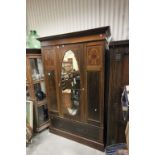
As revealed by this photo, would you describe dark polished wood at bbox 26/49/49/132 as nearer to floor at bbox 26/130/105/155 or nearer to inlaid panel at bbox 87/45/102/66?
floor at bbox 26/130/105/155

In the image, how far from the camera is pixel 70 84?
243cm

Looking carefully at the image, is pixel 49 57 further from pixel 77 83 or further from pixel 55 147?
pixel 55 147

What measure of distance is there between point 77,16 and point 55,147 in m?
2.34

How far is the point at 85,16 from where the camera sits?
8.27ft

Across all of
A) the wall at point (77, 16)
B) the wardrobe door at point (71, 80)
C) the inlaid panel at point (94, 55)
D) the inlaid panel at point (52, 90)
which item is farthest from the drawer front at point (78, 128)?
the wall at point (77, 16)

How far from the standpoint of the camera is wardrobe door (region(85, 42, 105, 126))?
2027 millimetres

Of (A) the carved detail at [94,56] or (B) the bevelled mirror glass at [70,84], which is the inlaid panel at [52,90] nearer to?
(B) the bevelled mirror glass at [70,84]

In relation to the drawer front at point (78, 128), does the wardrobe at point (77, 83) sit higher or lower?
higher

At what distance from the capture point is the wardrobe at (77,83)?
2.06m

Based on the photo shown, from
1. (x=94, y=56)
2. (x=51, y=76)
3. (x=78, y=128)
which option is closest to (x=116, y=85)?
(x=94, y=56)

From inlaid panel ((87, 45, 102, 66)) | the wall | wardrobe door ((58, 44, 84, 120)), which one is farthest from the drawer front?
the wall

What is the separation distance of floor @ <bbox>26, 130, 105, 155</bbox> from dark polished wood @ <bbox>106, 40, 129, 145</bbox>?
413 millimetres

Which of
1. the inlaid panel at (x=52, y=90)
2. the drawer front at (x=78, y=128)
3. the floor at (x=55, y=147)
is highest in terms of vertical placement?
the inlaid panel at (x=52, y=90)
